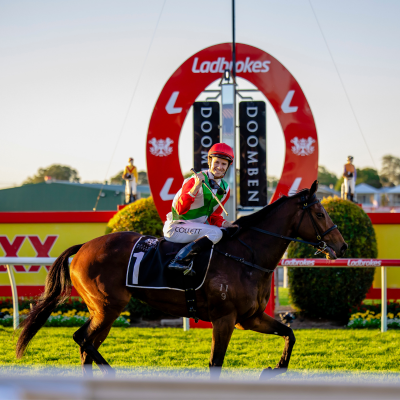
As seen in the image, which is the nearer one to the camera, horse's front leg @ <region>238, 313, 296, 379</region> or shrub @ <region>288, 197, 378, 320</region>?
horse's front leg @ <region>238, 313, 296, 379</region>

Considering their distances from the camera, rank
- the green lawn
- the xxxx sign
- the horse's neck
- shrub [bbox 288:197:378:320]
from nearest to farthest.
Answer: the horse's neck → the green lawn → the xxxx sign → shrub [bbox 288:197:378:320]

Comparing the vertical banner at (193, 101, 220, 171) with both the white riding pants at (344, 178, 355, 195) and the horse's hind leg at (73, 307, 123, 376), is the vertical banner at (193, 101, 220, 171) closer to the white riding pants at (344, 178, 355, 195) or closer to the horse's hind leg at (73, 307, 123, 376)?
the horse's hind leg at (73, 307, 123, 376)

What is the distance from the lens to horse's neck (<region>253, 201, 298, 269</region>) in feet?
12.3

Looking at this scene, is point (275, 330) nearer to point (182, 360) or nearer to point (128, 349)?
point (182, 360)

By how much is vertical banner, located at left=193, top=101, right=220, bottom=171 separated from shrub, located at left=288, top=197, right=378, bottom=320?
2.10m

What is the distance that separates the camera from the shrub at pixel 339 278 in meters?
7.01

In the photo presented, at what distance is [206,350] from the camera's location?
16.5 ft

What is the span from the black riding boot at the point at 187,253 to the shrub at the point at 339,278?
3.87 meters

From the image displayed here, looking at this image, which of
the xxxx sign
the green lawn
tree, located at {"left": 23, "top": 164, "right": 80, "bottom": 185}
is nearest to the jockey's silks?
the green lawn

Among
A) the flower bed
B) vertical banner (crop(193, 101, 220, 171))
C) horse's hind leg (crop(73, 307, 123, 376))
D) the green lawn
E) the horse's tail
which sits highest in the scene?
vertical banner (crop(193, 101, 220, 171))

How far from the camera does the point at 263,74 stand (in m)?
6.85

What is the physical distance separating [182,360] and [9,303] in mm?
4447

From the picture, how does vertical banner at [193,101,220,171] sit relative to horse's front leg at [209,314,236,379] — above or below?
above

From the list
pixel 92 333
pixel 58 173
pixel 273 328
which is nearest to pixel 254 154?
pixel 273 328
